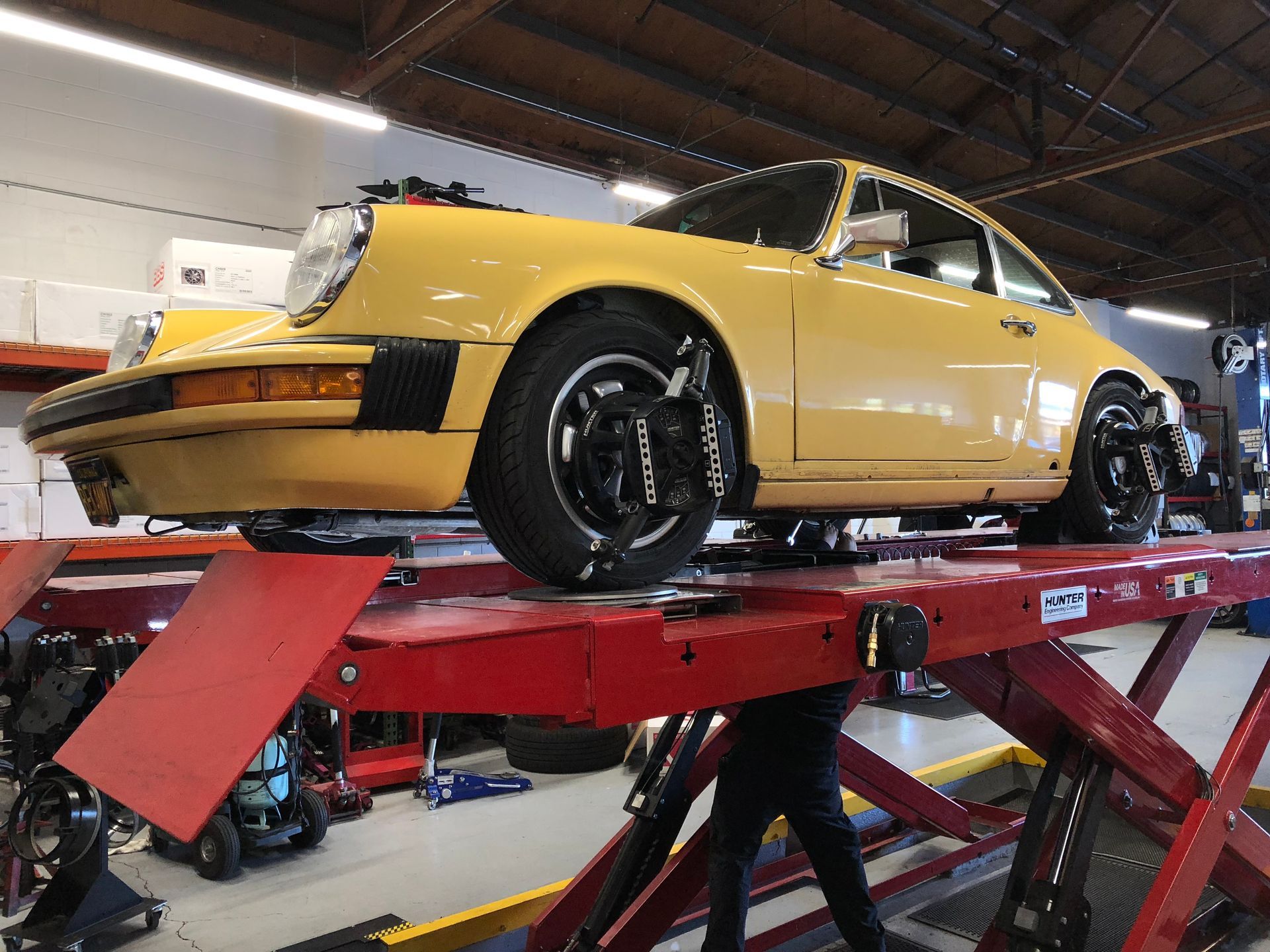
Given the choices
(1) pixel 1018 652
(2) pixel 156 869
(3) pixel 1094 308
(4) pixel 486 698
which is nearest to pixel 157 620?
(2) pixel 156 869

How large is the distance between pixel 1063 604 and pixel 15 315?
513cm

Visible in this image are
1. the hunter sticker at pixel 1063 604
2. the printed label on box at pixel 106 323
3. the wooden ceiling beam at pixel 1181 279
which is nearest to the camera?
the hunter sticker at pixel 1063 604

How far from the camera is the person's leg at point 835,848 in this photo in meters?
1.96

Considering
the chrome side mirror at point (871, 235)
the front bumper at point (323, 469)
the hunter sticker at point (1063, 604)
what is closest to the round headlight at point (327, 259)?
the front bumper at point (323, 469)

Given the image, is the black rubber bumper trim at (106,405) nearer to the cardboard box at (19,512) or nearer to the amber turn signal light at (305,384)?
the amber turn signal light at (305,384)

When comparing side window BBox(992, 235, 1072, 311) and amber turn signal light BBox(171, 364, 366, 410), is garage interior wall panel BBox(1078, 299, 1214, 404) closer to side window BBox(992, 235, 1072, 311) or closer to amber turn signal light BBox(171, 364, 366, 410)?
side window BBox(992, 235, 1072, 311)

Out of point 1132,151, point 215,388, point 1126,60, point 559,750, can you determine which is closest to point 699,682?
point 215,388

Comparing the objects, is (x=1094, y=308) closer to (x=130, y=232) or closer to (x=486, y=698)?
(x=130, y=232)

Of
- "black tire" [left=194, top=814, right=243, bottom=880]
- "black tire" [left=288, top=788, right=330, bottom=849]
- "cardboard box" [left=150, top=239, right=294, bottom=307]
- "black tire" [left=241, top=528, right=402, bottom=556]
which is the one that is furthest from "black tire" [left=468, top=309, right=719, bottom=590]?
"cardboard box" [left=150, top=239, right=294, bottom=307]

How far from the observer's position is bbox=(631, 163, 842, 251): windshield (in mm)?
2412

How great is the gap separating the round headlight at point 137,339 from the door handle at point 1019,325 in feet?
7.70

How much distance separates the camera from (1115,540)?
3102 mm

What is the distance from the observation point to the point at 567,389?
1.74m

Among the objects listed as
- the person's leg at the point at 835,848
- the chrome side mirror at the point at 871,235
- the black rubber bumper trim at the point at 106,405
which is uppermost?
the chrome side mirror at the point at 871,235
